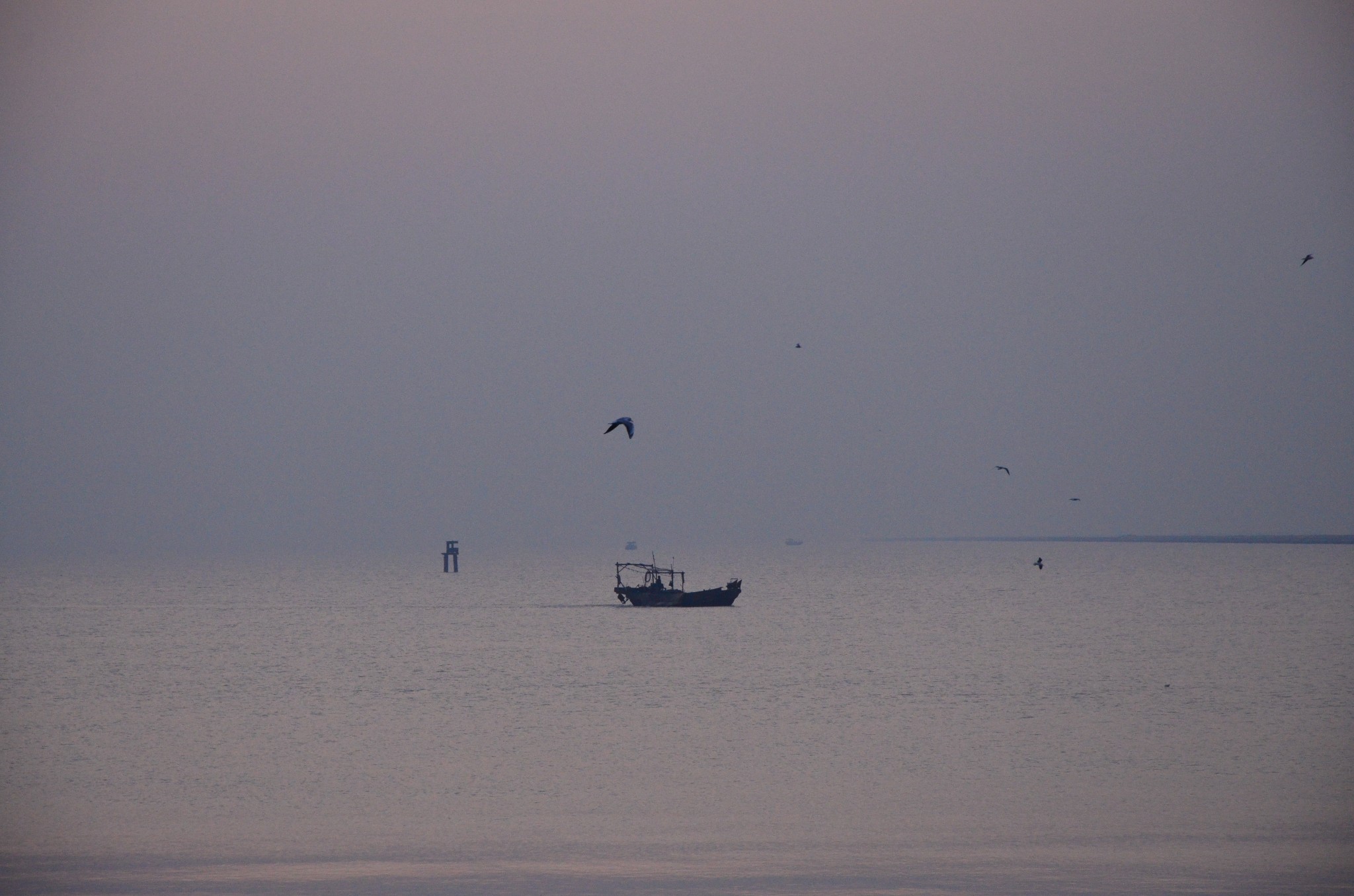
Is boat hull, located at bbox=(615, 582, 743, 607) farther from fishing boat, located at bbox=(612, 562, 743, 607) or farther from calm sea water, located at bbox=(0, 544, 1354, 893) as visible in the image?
calm sea water, located at bbox=(0, 544, 1354, 893)

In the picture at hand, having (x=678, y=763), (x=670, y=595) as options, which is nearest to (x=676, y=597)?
(x=670, y=595)

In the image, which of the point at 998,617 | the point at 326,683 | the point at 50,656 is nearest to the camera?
the point at 326,683

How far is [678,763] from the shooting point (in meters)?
36.6

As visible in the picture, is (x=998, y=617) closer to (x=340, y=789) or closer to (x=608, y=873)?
(x=340, y=789)

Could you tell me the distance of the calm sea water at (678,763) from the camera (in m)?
24.3

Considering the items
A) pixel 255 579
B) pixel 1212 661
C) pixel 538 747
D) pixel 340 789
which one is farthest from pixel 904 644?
pixel 255 579

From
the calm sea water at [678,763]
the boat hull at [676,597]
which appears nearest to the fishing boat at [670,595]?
the boat hull at [676,597]

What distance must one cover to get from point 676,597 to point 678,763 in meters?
74.5

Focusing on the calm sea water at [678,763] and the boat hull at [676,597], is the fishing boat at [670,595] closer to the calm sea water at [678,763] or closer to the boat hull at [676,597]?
the boat hull at [676,597]

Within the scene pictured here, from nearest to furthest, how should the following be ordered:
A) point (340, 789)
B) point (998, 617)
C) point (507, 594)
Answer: point (340, 789) < point (998, 617) < point (507, 594)

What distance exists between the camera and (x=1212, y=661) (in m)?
68.9

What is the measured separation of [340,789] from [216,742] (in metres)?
10.2

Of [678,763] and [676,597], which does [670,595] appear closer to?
[676,597]

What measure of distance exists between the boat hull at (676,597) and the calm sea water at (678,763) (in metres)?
22.7
